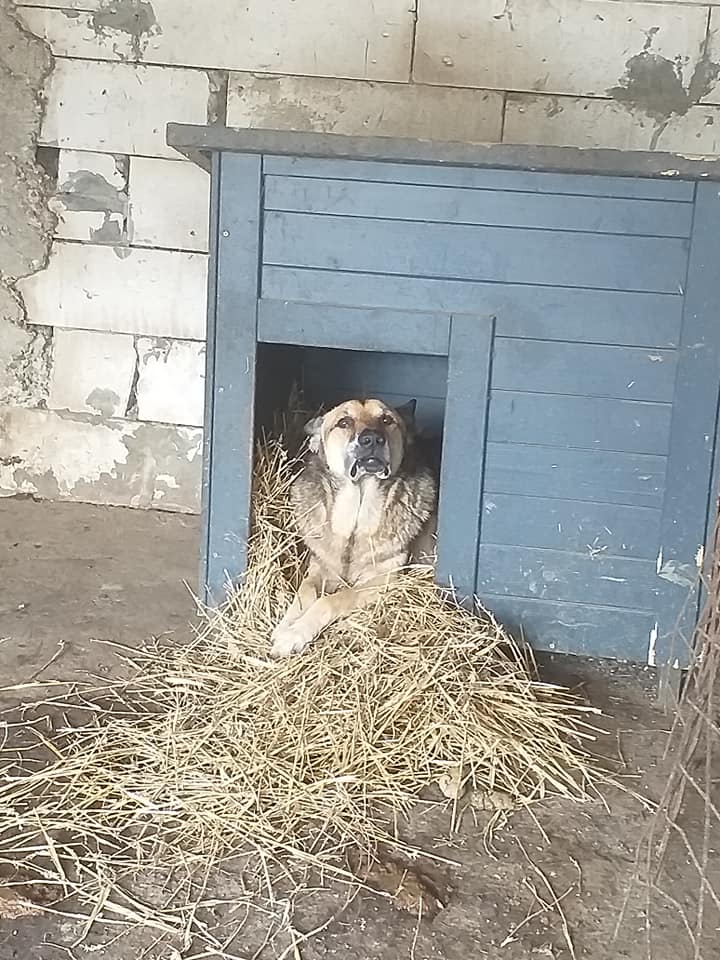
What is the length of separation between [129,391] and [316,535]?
1415 millimetres

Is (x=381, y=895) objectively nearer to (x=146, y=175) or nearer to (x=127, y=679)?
(x=127, y=679)

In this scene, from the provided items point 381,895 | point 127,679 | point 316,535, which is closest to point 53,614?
point 127,679

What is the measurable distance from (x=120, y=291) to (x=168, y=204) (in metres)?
0.38

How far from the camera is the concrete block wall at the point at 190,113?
12.6 feet

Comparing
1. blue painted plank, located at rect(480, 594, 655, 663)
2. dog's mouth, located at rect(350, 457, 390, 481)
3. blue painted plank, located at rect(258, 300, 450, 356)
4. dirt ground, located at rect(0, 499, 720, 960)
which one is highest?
blue painted plank, located at rect(258, 300, 450, 356)

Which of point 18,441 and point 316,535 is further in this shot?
point 18,441

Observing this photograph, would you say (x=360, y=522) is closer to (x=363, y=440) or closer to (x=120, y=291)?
(x=363, y=440)

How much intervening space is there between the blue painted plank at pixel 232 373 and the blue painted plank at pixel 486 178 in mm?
108

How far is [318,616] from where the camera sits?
9.53ft

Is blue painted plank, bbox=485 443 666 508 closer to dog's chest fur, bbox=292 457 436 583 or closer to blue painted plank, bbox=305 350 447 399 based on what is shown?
dog's chest fur, bbox=292 457 436 583

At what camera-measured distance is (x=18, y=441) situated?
14.4 ft

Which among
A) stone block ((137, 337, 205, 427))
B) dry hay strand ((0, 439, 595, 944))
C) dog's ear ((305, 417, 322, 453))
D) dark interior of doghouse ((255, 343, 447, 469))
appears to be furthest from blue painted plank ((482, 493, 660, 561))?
stone block ((137, 337, 205, 427))

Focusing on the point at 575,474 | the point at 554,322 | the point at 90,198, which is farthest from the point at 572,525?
the point at 90,198

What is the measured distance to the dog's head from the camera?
3076 mm
